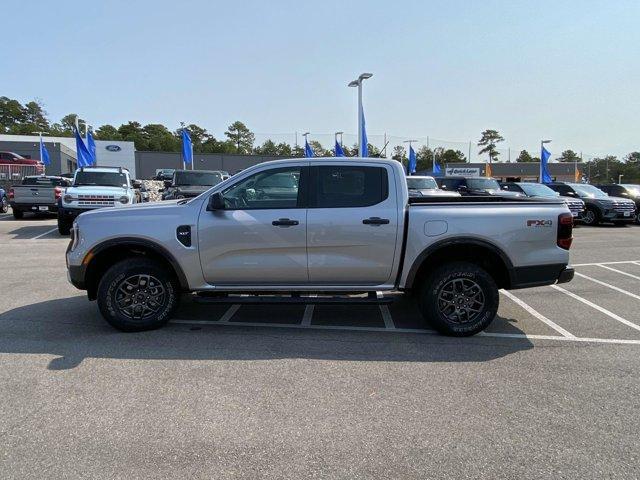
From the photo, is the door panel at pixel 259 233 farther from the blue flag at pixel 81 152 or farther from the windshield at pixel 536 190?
the blue flag at pixel 81 152

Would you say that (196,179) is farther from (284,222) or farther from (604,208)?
(604,208)

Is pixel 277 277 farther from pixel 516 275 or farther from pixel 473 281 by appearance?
pixel 516 275

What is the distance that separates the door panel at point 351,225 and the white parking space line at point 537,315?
7.21 feet

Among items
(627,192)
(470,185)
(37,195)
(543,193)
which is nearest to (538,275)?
(543,193)

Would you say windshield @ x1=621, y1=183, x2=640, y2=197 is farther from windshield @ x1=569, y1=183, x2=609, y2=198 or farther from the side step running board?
the side step running board

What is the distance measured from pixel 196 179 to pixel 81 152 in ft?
35.0

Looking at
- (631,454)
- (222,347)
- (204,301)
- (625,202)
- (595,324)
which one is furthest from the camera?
(625,202)

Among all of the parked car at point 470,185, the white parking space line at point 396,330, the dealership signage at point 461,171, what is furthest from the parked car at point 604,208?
the dealership signage at point 461,171

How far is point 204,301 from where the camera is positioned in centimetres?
534

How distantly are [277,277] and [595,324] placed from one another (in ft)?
13.0

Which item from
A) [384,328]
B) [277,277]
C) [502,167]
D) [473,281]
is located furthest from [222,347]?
[502,167]

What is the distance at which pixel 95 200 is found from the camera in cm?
1366

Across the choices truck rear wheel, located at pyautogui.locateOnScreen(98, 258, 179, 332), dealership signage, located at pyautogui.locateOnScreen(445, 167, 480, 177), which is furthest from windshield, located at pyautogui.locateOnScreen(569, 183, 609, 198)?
dealership signage, located at pyautogui.locateOnScreen(445, 167, 480, 177)

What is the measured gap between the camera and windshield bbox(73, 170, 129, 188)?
48.4 ft
